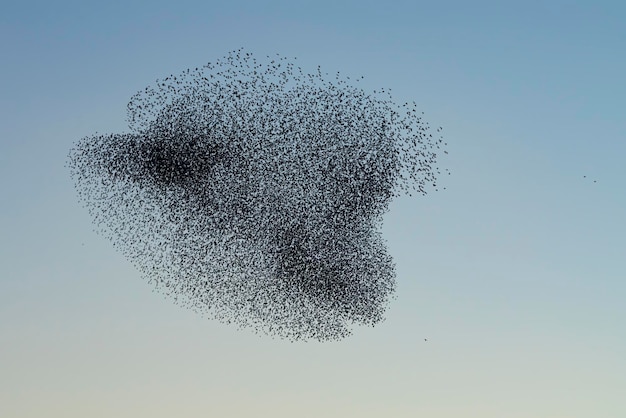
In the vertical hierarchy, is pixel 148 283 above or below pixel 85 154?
below

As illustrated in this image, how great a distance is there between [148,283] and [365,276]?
6305 millimetres

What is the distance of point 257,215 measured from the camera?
1011 inches

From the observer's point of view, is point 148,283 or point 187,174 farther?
point 187,174

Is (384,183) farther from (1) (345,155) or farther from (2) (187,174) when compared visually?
(2) (187,174)

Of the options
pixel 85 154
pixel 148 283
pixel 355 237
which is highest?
pixel 85 154

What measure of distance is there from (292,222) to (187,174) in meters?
3.60

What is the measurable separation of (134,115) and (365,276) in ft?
27.7

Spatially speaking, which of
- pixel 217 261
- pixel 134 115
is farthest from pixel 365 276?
pixel 134 115

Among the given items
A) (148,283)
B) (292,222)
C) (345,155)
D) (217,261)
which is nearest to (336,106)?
(345,155)

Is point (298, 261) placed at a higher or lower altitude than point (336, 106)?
lower

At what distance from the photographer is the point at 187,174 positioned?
1037 inches

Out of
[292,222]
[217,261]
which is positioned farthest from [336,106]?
[217,261]

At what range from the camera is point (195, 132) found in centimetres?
2631

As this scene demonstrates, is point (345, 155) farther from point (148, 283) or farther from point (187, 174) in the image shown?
point (148, 283)
